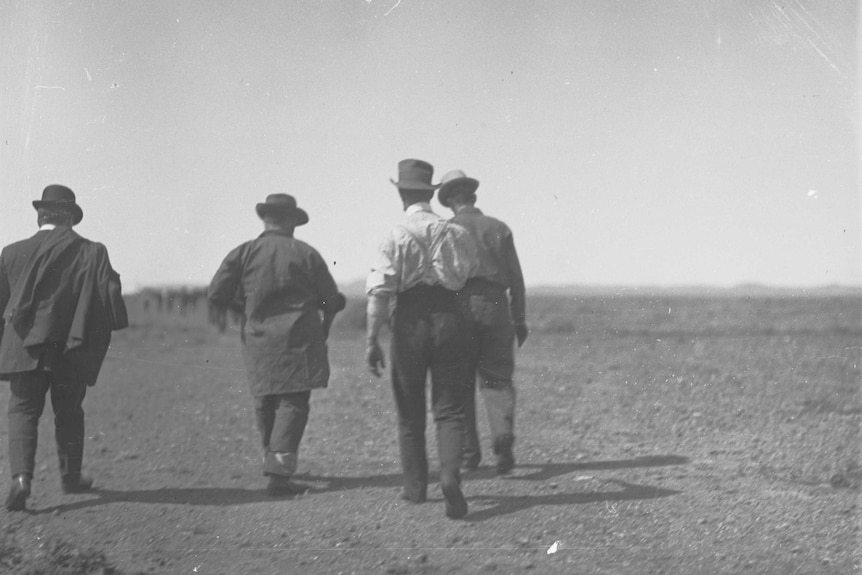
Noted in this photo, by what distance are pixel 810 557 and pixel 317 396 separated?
416cm

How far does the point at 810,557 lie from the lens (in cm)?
393

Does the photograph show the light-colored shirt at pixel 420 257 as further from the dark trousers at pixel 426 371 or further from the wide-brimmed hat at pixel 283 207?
the wide-brimmed hat at pixel 283 207

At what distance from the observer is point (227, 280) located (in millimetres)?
4594

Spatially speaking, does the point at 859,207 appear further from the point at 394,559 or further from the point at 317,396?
the point at 317,396

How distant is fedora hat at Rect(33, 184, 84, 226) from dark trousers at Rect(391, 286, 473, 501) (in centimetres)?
188

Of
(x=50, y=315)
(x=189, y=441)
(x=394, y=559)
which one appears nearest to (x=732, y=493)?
(x=394, y=559)

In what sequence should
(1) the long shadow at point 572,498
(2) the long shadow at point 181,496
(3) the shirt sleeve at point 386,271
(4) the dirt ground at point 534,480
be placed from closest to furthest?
(4) the dirt ground at point 534,480
(3) the shirt sleeve at point 386,271
(1) the long shadow at point 572,498
(2) the long shadow at point 181,496

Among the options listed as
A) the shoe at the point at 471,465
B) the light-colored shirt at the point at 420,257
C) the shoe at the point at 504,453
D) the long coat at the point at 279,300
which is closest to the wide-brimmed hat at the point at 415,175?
the light-colored shirt at the point at 420,257

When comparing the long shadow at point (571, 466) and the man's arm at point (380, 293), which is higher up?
the man's arm at point (380, 293)

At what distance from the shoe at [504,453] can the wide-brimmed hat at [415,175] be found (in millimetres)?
1418

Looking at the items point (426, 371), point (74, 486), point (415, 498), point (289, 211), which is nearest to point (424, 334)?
point (426, 371)

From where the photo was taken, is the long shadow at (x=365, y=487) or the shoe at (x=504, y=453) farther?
the shoe at (x=504, y=453)

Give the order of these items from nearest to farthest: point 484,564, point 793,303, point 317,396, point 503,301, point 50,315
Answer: point 484,564 < point 50,315 < point 503,301 < point 793,303 < point 317,396

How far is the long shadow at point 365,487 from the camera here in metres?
4.44
